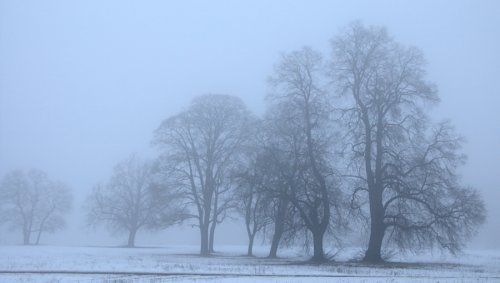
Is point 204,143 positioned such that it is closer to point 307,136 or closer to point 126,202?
point 307,136

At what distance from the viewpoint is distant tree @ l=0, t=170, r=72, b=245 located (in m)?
80.1

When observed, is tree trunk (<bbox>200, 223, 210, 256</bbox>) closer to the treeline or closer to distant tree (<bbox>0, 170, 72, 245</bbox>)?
the treeline

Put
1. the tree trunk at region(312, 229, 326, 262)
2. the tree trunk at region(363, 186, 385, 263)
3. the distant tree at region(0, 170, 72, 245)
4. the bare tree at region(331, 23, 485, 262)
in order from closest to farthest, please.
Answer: the bare tree at region(331, 23, 485, 262) < the tree trunk at region(363, 186, 385, 263) < the tree trunk at region(312, 229, 326, 262) < the distant tree at region(0, 170, 72, 245)

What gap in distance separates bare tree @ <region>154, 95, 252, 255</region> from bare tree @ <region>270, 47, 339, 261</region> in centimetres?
1179

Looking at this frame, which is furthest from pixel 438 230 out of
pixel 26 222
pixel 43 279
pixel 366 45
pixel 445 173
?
pixel 26 222

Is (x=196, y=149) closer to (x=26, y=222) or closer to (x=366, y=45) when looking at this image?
(x=366, y=45)

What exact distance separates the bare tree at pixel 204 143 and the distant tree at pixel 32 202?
39812mm

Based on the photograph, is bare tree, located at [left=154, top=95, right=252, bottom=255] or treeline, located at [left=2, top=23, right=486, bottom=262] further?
bare tree, located at [left=154, top=95, right=252, bottom=255]

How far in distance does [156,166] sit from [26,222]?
4151 cm

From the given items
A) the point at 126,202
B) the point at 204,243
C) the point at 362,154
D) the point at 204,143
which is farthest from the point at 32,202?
the point at 362,154

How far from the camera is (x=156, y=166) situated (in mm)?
50312

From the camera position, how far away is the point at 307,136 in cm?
3762

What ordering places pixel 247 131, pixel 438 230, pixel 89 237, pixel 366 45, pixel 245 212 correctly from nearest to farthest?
pixel 438 230
pixel 366 45
pixel 247 131
pixel 245 212
pixel 89 237

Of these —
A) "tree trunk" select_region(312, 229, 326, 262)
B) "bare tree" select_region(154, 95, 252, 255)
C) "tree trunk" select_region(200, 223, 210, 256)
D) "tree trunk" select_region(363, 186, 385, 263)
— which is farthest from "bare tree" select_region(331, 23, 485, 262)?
"tree trunk" select_region(200, 223, 210, 256)
